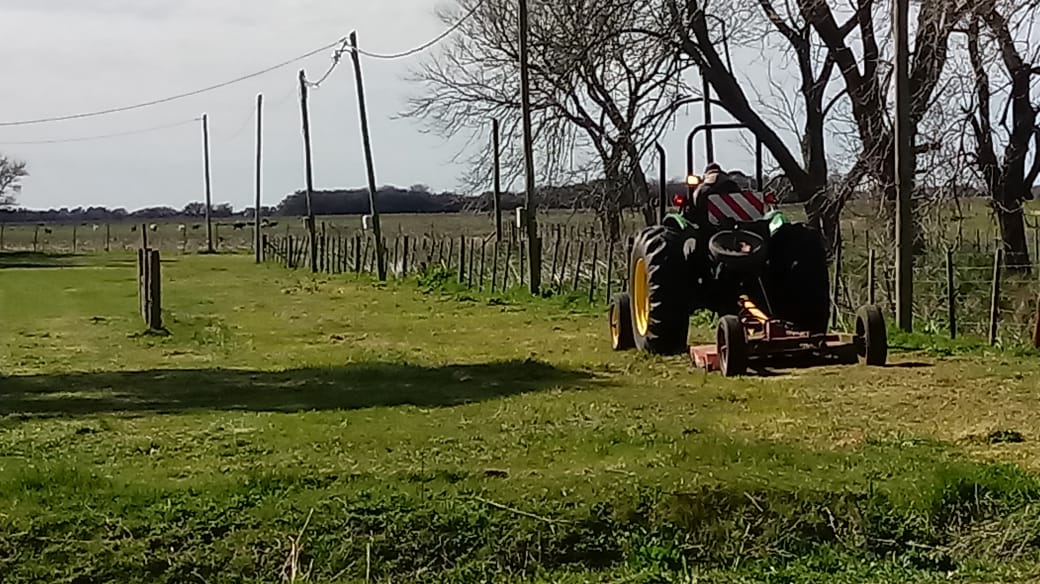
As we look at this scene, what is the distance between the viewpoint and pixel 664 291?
14203 millimetres

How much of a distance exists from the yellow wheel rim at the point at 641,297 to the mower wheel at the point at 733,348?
69.3 inches

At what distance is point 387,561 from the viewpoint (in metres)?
7.15

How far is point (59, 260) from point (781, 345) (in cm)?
4978

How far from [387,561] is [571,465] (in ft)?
6.13

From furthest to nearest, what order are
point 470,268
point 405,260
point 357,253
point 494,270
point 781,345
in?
point 357,253
point 405,260
point 470,268
point 494,270
point 781,345

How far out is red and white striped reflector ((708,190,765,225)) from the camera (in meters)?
14.1

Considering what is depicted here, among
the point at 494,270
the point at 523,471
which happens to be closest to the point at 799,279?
the point at 523,471

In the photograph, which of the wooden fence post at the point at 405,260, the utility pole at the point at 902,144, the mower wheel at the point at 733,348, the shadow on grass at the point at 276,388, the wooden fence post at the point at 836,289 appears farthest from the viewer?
the wooden fence post at the point at 405,260

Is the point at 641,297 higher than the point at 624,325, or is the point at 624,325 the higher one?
the point at 641,297

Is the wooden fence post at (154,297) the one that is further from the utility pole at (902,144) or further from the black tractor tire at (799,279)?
the utility pole at (902,144)

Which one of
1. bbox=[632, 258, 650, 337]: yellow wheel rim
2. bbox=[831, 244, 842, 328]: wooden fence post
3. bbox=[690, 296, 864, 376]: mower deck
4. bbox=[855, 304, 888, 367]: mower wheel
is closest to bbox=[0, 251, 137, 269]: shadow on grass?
bbox=[831, 244, 842, 328]: wooden fence post

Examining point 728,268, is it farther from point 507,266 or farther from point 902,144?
point 507,266

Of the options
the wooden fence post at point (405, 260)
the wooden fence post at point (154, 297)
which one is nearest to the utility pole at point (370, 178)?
the wooden fence post at point (405, 260)

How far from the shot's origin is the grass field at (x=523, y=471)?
281 inches
